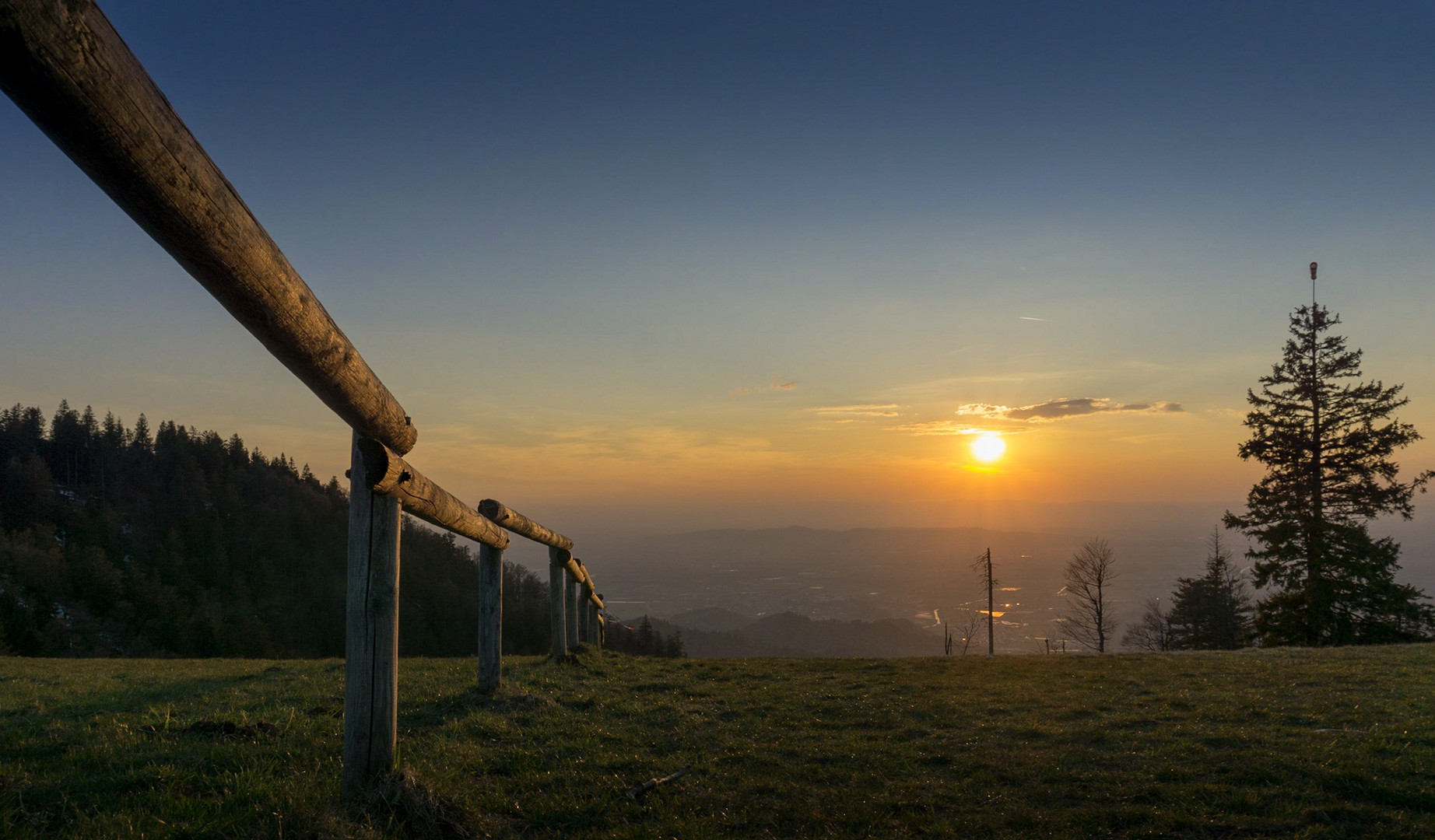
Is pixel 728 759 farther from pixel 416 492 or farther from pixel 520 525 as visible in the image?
pixel 520 525

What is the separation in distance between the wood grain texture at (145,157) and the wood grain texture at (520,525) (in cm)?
584

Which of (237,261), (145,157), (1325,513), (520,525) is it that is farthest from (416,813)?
(1325,513)

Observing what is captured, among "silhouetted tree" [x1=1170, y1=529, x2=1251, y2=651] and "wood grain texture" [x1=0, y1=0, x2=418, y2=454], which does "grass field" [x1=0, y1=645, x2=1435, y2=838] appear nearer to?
"wood grain texture" [x1=0, y1=0, x2=418, y2=454]

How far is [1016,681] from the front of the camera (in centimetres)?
1170

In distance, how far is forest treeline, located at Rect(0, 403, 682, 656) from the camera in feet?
228

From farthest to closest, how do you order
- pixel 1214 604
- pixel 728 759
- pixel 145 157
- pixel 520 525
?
pixel 1214 604 < pixel 520 525 < pixel 728 759 < pixel 145 157

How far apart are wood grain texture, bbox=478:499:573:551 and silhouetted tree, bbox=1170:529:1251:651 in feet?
133

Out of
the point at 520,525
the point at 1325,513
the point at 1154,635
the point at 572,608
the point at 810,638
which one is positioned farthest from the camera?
the point at 810,638

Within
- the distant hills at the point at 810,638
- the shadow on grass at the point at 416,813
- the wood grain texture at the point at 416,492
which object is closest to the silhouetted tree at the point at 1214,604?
the wood grain texture at the point at 416,492

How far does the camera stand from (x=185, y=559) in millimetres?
94938

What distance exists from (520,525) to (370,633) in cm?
556

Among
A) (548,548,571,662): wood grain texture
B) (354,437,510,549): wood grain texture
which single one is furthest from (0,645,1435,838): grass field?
(548,548,571,662): wood grain texture

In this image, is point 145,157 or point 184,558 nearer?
point 145,157

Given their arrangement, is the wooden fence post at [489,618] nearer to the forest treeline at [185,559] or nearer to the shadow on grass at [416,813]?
the shadow on grass at [416,813]
